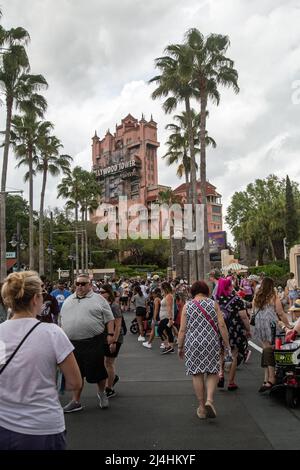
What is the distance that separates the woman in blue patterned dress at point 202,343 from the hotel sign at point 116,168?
128520 mm

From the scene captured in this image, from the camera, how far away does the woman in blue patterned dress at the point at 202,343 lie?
6.22 meters

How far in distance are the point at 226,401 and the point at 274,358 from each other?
0.90 metres

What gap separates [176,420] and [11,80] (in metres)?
25.3

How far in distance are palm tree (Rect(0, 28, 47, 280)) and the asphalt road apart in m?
19.4

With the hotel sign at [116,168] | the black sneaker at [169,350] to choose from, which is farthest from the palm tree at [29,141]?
the hotel sign at [116,168]

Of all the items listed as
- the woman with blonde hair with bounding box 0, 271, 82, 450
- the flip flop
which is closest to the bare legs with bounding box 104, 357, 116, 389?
the flip flop

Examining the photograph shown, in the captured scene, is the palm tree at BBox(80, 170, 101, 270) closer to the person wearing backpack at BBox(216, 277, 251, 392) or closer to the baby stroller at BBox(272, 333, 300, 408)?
the person wearing backpack at BBox(216, 277, 251, 392)

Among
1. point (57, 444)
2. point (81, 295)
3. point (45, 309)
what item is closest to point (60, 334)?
point (57, 444)

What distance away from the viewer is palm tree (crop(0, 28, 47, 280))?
2636 centimetres

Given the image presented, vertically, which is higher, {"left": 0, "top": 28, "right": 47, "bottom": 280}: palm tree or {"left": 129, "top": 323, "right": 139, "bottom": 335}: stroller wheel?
{"left": 0, "top": 28, "right": 47, "bottom": 280}: palm tree

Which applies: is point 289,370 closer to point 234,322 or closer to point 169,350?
point 234,322

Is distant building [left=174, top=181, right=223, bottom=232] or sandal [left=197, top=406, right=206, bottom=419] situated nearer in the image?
sandal [left=197, top=406, right=206, bottom=419]

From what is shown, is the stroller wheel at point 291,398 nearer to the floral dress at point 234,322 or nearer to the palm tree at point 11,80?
the floral dress at point 234,322
